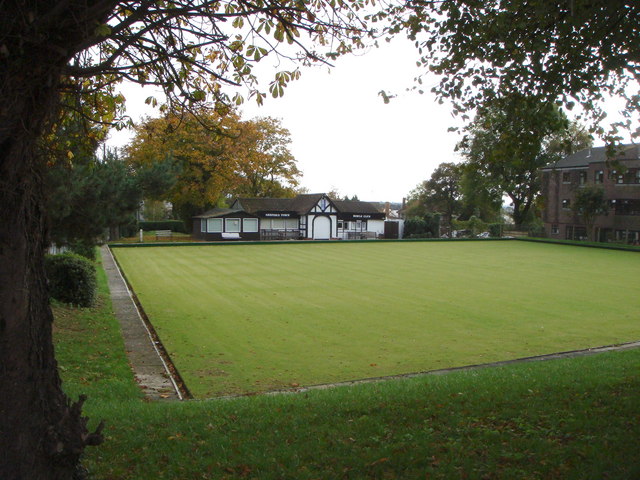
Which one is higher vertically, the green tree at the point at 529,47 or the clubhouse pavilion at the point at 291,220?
the green tree at the point at 529,47

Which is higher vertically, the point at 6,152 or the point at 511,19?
the point at 511,19

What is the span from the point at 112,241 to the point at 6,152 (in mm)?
50440

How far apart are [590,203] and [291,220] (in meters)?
31.1

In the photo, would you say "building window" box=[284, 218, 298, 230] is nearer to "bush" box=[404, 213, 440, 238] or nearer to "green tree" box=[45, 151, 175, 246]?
"bush" box=[404, 213, 440, 238]

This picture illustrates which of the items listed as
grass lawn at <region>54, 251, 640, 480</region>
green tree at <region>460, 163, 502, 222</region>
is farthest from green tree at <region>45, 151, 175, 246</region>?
green tree at <region>460, 163, 502, 222</region>

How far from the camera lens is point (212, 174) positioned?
185ft

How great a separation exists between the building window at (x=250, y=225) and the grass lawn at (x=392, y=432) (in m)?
50.5

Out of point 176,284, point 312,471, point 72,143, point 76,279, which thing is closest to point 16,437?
point 312,471

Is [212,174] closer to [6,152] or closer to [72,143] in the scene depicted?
[72,143]

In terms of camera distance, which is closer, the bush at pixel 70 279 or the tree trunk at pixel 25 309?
the tree trunk at pixel 25 309

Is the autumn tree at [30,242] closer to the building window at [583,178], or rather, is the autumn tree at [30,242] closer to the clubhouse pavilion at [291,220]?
the clubhouse pavilion at [291,220]

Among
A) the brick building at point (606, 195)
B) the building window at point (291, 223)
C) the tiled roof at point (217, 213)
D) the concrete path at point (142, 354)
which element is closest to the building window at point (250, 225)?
the tiled roof at point (217, 213)

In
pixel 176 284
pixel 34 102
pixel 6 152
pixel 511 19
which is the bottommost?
pixel 176 284

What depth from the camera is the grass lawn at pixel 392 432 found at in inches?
193
